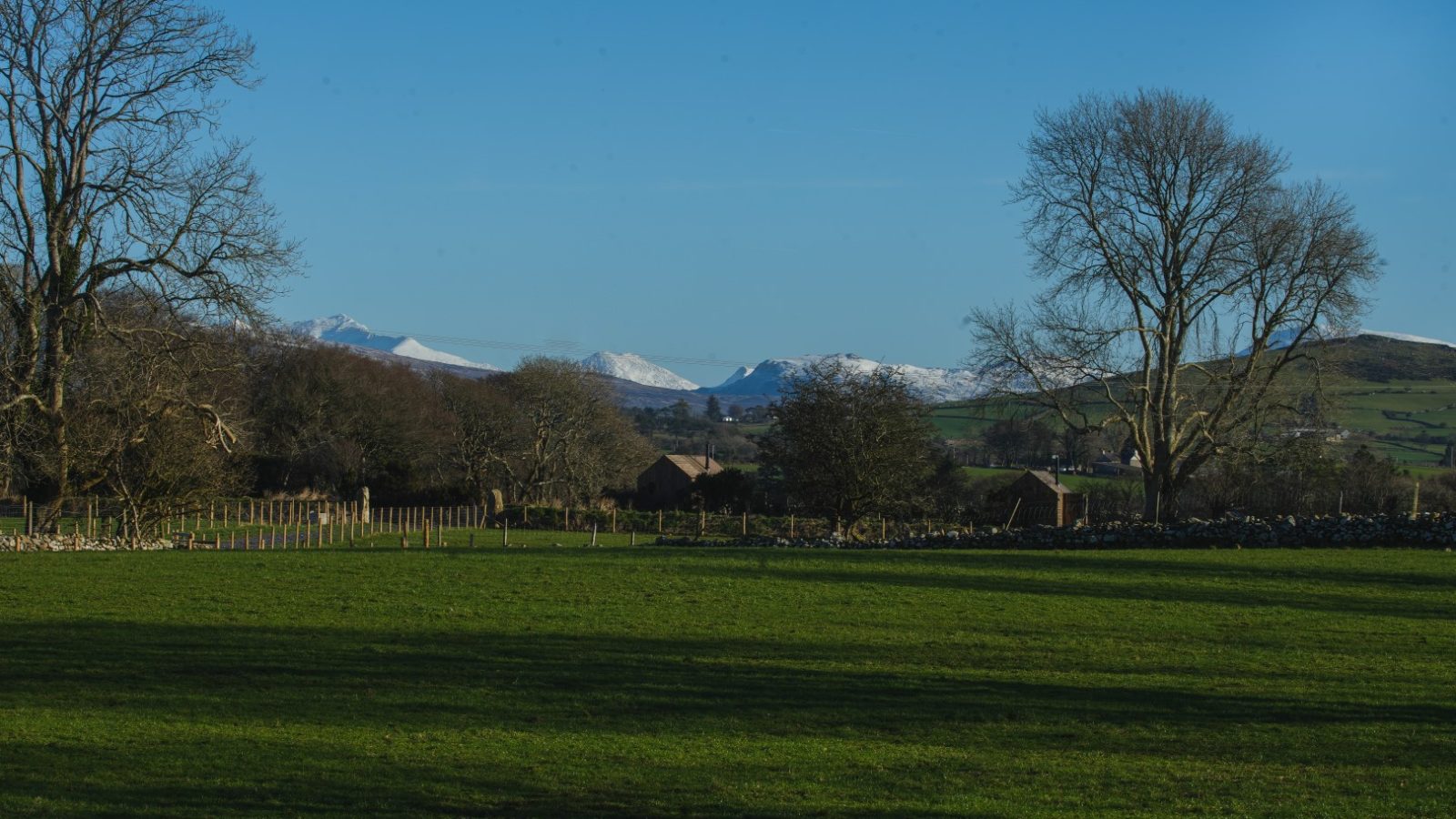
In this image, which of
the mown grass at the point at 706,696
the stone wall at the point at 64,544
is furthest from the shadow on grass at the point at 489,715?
the stone wall at the point at 64,544

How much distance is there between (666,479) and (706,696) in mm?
61859

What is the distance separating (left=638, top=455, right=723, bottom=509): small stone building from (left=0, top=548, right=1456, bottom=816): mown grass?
4958 cm

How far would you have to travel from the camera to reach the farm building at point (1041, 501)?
51.5 meters

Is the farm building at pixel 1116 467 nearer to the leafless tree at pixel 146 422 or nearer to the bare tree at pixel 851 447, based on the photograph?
the bare tree at pixel 851 447

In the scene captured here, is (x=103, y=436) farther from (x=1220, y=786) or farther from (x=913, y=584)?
(x=1220, y=786)

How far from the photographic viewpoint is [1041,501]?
57406mm

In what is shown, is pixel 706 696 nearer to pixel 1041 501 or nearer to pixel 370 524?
pixel 370 524

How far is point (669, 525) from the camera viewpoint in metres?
54.8

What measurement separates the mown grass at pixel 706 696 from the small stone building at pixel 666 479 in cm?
4958

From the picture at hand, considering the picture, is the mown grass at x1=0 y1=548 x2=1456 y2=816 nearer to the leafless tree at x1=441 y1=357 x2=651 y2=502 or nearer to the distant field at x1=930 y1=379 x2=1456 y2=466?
the distant field at x1=930 y1=379 x2=1456 y2=466

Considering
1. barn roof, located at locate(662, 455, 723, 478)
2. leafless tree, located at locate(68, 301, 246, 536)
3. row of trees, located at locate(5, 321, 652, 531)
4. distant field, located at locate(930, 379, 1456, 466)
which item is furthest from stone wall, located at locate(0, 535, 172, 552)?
distant field, located at locate(930, 379, 1456, 466)

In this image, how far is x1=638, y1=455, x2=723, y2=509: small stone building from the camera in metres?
73.0

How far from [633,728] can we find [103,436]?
2835cm

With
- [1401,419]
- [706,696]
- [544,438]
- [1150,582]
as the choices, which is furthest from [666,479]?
[706,696]
